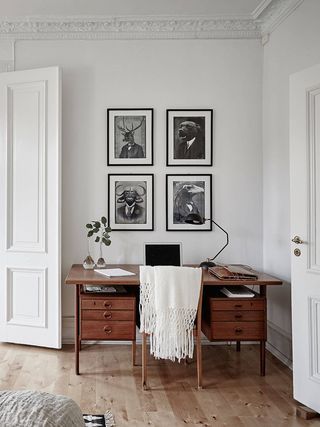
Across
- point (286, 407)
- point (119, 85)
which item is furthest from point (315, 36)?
point (286, 407)

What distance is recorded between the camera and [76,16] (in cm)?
367

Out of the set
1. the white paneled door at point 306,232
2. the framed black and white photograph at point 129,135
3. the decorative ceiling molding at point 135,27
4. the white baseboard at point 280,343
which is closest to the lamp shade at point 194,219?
the framed black and white photograph at point 129,135

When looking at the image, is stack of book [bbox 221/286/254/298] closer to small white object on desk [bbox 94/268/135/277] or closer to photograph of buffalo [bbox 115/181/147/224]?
small white object on desk [bbox 94/268/135/277]

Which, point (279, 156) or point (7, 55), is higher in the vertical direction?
point (7, 55)

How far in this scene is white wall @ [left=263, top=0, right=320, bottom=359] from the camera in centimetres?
321

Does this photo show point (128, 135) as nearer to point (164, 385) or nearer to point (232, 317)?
point (232, 317)

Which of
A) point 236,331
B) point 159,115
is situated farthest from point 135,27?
point 236,331

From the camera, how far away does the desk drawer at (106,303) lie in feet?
9.90

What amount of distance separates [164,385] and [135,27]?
3.02 meters

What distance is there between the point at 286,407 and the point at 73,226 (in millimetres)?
2264

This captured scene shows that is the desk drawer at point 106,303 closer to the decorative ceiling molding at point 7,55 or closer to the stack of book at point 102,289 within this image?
the stack of book at point 102,289

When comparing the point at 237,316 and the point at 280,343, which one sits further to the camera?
the point at 280,343

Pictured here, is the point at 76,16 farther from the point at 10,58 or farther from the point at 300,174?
the point at 300,174

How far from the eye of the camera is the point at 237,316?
304 centimetres
